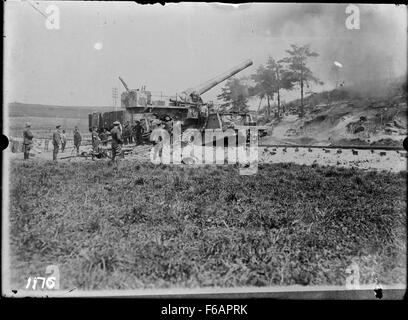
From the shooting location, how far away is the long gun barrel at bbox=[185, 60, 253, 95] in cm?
434

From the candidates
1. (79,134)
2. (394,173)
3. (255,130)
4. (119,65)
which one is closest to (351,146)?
(394,173)

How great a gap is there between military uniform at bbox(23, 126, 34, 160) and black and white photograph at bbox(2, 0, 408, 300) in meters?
0.02

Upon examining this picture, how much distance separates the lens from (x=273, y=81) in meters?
4.41

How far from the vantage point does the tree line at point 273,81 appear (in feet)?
14.3

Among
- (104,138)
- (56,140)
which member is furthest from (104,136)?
(56,140)

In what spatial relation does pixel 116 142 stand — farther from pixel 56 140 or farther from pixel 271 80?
pixel 271 80

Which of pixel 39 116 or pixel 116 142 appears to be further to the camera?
pixel 116 142

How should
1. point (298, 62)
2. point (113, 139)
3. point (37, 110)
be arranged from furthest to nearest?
point (113, 139), point (298, 62), point (37, 110)

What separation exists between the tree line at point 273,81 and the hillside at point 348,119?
14 centimetres

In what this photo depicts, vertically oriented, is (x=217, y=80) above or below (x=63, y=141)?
above

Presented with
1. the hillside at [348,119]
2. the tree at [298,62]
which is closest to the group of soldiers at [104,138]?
the hillside at [348,119]

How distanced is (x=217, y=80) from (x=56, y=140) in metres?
1.91

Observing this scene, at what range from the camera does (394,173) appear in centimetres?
446

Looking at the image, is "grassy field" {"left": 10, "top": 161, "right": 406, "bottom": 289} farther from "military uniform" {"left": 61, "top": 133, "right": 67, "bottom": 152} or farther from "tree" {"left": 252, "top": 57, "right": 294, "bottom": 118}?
"tree" {"left": 252, "top": 57, "right": 294, "bottom": 118}
